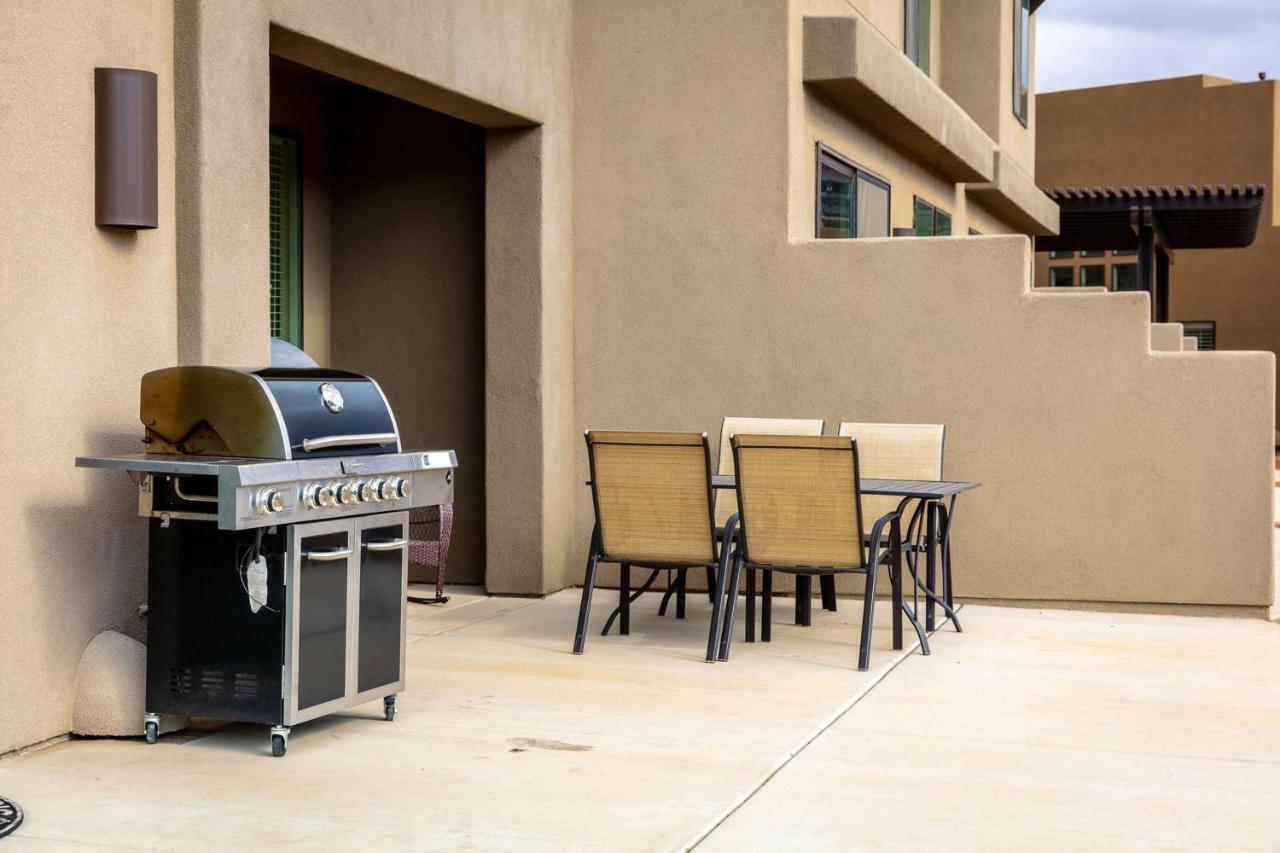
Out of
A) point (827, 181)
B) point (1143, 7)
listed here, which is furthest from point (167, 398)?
point (1143, 7)

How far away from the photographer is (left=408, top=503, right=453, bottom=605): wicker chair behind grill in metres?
8.49

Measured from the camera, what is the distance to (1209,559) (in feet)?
26.8

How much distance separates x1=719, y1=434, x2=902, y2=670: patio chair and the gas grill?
6.36ft

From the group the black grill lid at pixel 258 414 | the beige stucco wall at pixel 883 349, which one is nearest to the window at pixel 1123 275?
the beige stucco wall at pixel 883 349

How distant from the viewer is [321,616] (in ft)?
16.7

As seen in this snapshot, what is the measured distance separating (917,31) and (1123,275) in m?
14.4

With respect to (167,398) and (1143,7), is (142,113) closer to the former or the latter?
(167,398)

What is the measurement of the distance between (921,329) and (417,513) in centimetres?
314

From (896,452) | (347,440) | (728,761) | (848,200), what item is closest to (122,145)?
(347,440)

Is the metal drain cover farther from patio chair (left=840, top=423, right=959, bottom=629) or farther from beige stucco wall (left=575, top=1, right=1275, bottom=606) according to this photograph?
beige stucco wall (left=575, top=1, right=1275, bottom=606)

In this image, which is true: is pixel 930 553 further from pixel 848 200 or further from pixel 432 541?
pixel 848 200

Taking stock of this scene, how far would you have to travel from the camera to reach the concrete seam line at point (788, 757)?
13.7 ft

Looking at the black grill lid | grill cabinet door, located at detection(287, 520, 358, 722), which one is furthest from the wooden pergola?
grill cabinet door, located at detection(287, 520, 358, 722)

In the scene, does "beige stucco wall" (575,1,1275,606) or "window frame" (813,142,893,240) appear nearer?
"beige stucco wall" (575,1,1275,606)
